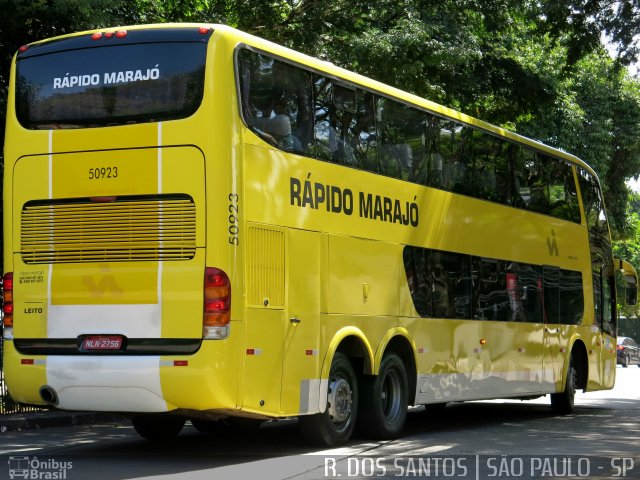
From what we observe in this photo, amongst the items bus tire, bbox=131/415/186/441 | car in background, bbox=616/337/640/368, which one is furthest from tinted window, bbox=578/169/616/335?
car in background, bbox=616/337/640/368

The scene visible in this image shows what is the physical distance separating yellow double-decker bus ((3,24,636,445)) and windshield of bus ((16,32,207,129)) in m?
0.02

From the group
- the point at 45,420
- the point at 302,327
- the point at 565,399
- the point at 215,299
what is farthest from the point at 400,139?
the point at 565,399

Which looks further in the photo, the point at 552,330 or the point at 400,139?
the point at 552,330

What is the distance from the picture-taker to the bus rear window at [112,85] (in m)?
11.1

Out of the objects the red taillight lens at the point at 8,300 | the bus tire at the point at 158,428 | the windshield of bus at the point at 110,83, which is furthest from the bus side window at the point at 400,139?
the red taillight lens at the point at 8,300

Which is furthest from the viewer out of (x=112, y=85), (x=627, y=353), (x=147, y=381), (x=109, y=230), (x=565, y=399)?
(x=627, y=353)

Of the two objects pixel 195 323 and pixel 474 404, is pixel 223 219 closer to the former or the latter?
pixel 195 323

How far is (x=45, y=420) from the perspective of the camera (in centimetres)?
1611

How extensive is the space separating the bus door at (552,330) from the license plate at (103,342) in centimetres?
925

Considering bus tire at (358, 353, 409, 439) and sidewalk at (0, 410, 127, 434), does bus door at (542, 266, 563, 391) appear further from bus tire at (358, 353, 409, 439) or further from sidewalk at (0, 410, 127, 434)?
sidewalk at (0, 410, 127, 434)

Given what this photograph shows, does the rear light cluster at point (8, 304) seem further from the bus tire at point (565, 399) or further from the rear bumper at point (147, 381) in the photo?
the bus tire at point (565, 399)

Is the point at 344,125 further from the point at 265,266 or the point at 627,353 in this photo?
the point at 627,353

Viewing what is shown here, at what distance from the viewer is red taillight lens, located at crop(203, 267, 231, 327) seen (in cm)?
1071

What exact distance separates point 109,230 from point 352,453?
349 centimetres
